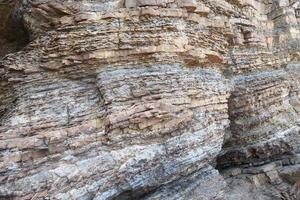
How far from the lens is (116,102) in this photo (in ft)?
25.2

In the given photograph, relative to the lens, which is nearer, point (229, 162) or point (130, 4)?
point (130, 4)

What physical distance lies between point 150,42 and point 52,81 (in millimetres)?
2465

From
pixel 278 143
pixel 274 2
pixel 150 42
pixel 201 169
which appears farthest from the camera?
pixel 274 2

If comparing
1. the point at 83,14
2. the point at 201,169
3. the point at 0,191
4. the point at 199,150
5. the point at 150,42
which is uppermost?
the point at 83,14

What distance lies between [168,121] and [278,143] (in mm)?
5277

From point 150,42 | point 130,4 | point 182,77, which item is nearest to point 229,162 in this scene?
point 182,77

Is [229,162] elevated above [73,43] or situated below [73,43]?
below

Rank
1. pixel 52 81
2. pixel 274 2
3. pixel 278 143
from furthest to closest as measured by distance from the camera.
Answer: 1. pixel 274 2
2. pixel 278 143
3. pixel 52 81

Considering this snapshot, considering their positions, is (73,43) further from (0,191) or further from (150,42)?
(0,191)

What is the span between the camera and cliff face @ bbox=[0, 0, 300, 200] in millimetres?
6773

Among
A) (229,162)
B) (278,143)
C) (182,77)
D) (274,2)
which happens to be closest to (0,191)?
(182,77)

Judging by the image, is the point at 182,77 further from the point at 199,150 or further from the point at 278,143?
the point at 278,143

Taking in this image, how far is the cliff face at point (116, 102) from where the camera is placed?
6773 millimetres

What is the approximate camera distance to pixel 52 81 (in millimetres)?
7816
